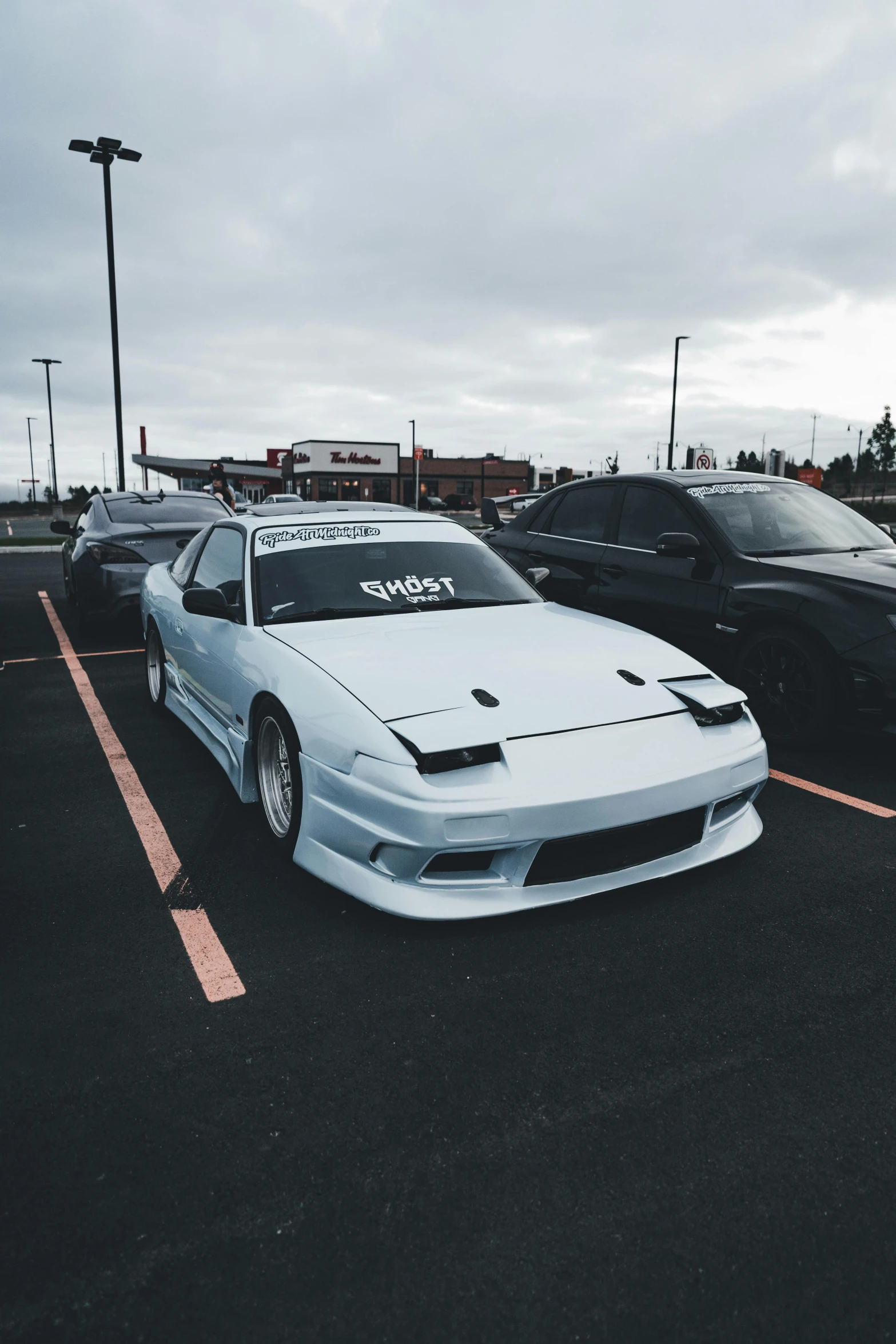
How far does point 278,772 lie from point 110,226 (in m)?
17.5

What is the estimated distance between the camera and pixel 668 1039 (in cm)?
238

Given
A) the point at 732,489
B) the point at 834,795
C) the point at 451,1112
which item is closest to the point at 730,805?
the point at 834,795

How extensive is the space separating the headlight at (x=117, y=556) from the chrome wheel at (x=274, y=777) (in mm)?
4830

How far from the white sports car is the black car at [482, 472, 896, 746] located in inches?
45.8

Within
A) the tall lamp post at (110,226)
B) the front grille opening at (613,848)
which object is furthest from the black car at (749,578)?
the tall lamp post at (110,226)

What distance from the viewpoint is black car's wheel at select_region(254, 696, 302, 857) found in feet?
10.6

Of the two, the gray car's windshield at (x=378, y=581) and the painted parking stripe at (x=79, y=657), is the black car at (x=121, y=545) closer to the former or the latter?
the painted parking stripe at (x=79, y=657)

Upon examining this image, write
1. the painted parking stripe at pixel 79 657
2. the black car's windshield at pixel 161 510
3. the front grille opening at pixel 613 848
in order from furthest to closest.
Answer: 1. the black car's windshield at pixel 161 510
2. the painted parking stripe at pixel 79 657
3. the front grille opening at pixel 613 848

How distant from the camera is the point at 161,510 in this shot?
28.8 feet

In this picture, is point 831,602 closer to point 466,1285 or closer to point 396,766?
point 396,766

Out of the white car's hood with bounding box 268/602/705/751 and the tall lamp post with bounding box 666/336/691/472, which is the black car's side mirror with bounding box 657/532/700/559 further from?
the tall lamp post with bounding box 666/336/691/472

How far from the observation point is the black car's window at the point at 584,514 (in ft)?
20.7

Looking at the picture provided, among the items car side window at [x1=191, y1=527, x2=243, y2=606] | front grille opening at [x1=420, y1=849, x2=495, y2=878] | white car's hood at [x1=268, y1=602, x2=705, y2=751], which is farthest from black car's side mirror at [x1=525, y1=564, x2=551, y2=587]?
front grille opening at [x1=420, y1=849, x2=495, y2=878]

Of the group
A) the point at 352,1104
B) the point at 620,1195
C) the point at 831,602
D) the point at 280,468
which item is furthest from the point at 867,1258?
the point at 280,468
